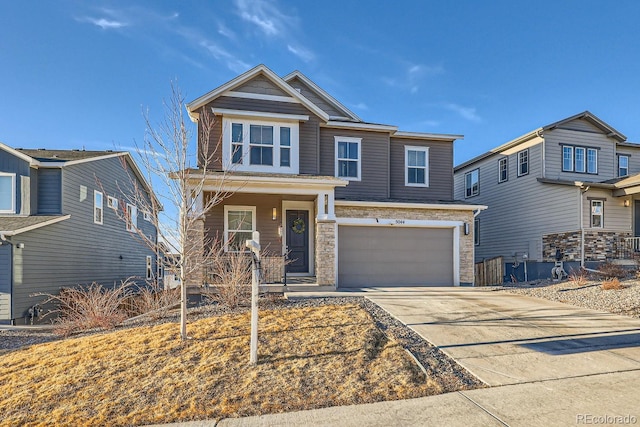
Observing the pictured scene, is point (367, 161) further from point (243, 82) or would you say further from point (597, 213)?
point (597, 213)

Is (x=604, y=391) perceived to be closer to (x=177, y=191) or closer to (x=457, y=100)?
Answer: (x=177, y=191)

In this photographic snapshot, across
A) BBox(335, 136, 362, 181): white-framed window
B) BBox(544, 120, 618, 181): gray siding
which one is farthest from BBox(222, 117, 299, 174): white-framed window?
BBox(544, 120, 618, 181): gray siding

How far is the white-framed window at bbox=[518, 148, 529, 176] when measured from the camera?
56.5ft

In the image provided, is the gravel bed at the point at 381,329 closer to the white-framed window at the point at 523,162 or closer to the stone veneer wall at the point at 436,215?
the stone veneer wall at the point at 436,215

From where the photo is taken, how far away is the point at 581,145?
16922mm

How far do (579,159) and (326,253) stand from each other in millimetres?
13897

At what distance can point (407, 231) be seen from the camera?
12.4 metres

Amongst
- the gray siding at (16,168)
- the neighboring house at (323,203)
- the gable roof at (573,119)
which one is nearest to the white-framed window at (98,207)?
the gray siding at (16,168)

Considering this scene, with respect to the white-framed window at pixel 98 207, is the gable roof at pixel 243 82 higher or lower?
higher

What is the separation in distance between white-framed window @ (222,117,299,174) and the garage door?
9.86 feet

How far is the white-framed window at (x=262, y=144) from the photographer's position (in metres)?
11.7

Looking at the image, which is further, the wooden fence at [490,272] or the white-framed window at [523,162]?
the white-framed window at [523,162]

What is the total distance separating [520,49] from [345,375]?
17619mm

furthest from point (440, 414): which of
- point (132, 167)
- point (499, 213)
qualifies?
point (132, 167)
